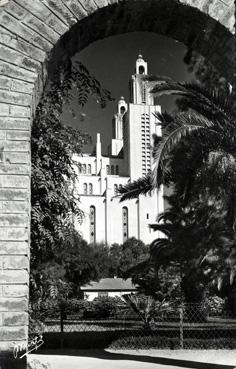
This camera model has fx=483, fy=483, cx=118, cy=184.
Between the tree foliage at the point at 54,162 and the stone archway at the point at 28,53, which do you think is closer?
the stone archway at the point at 28,53

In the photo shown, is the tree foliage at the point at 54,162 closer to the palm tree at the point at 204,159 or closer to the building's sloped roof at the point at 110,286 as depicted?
the palm tree at the point at 204,159

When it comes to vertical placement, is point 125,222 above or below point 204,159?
above

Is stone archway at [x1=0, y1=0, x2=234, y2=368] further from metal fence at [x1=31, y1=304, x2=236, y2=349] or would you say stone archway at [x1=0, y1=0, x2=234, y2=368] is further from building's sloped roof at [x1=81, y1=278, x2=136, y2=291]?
building's sloped roof at [x1=81, y1=278, x2=136, y2=291]

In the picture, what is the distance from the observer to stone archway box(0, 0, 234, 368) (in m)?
3.33

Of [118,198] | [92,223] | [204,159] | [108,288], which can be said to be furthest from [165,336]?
[92,223]

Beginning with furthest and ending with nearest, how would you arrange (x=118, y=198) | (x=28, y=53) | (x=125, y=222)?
(x=125, y=222), (x=118, y=198), (x=28, y=53)

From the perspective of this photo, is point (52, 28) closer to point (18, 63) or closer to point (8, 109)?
point (18, 63)

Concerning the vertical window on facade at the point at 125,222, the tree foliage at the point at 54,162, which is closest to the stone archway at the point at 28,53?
the tree foliage at the point at 54,162

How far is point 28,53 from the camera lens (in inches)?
143

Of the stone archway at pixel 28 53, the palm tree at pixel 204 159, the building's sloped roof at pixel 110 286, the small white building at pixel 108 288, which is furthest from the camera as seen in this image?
the building's sloped roof at pixel 110 286

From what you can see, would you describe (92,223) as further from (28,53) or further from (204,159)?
(28,53)

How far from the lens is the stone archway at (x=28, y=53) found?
10.9 ft

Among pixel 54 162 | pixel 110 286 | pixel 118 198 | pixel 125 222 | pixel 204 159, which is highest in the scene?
pixel 118 198

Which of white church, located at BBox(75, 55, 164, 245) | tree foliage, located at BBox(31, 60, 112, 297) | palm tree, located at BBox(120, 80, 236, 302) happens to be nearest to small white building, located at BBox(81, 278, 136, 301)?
palm tree, located at BBox(120, 80, 236, 302)
